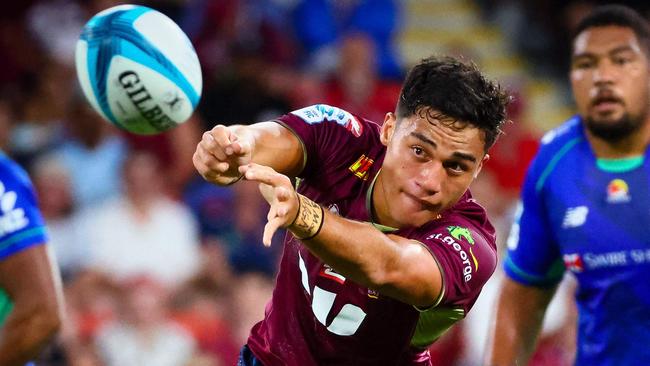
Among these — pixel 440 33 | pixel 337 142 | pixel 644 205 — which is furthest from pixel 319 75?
pixel 337 142

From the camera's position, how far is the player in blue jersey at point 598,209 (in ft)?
14.6

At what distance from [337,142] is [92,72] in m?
0.89

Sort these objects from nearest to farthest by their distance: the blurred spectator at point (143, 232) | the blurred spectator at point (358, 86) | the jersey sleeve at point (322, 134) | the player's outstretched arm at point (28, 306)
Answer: the jersey sleeve at point (322, 134) < the player's outstretched arm at point (28, 306) < the blurred spectator at point (143, 232) < the blurred spectator at point (358, 86)

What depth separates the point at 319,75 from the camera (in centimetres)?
866

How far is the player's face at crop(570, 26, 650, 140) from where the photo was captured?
454 centimetres

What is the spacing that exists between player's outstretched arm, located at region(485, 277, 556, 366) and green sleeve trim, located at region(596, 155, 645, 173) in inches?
23.3

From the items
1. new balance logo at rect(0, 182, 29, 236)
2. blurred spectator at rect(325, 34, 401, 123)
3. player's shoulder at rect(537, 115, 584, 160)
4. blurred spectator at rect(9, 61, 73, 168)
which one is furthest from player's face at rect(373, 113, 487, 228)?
blurred spectator at rect(325, 34, 401, 123)

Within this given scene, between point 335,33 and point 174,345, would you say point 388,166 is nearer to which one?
point 174,345

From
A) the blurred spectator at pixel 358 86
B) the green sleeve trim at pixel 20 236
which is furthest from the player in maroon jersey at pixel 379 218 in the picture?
the blurred spectator at pixel 358 86

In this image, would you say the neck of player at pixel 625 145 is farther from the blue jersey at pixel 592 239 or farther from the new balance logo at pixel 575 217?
the new balance logo at pixel 575 217

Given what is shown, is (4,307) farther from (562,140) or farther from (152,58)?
(562,140)

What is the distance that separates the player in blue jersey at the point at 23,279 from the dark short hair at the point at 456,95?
147 centimetres

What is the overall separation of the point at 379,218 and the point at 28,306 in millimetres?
1380

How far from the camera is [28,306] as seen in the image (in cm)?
406
